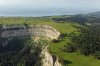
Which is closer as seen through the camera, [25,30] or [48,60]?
[48,60]

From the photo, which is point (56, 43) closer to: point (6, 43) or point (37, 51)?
point (37, 51)

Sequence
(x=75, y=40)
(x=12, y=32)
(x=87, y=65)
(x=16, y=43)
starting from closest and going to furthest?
(x=87, y=65), (x=75, y=40), (x=16, y=43), (x=12, y=32)

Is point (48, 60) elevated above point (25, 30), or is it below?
below

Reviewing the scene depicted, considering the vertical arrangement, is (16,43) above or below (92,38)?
below

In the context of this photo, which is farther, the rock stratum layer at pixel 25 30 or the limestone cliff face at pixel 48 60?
the rock stratum layer at pixel 25 30

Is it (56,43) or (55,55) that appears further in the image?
(56,43)

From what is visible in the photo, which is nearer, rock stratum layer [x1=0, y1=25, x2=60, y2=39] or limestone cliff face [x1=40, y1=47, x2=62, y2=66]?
limestone cliff face [x1=40, y1=47, x2=62, y2=66]

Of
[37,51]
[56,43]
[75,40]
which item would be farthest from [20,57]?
[75,40]

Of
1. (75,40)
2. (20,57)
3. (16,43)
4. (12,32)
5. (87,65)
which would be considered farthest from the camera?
(12,32)
